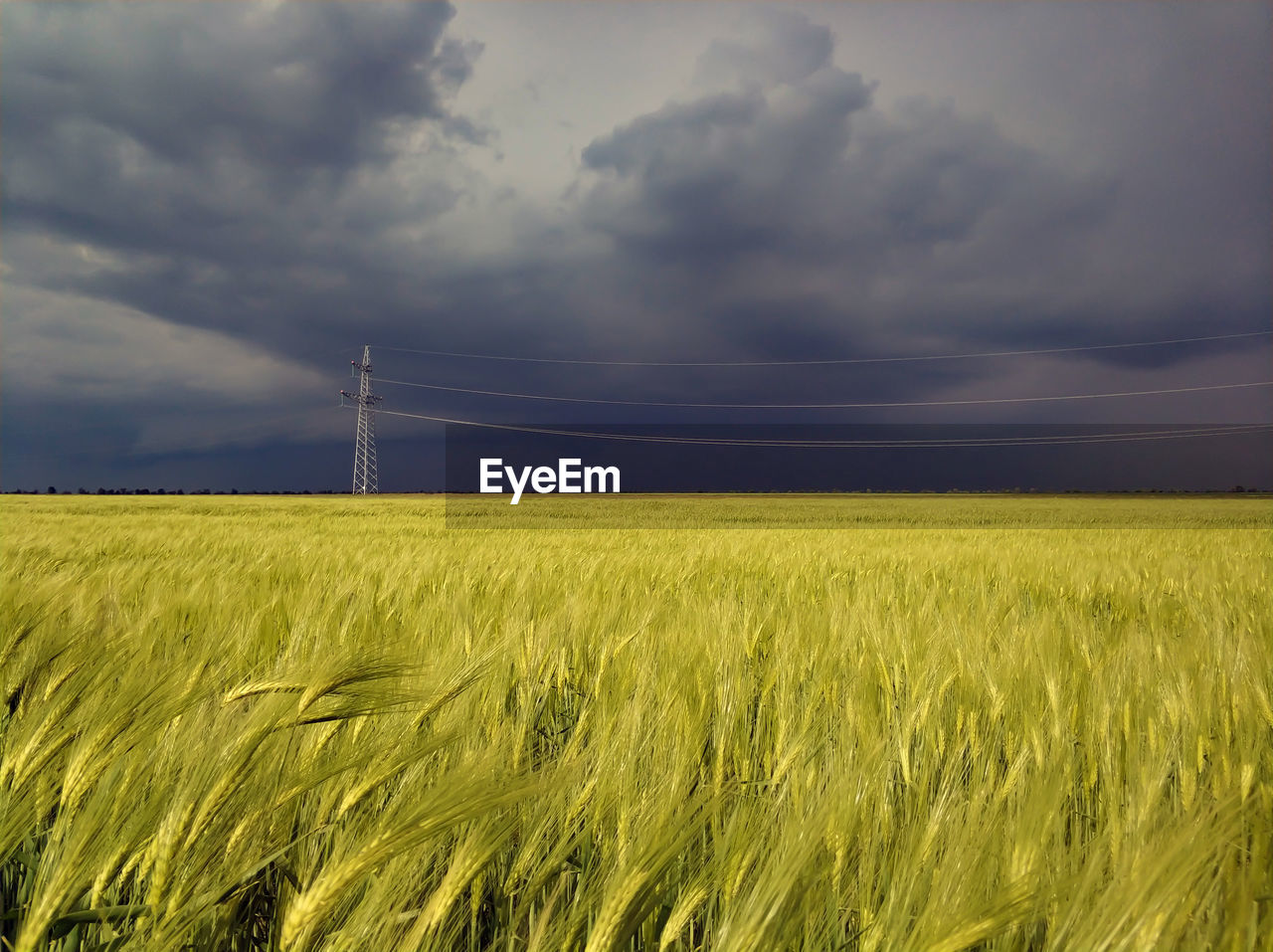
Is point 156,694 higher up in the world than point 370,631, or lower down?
higher up

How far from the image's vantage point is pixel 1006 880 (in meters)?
0.87

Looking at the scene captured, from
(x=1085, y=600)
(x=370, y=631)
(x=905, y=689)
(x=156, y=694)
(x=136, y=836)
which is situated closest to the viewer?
(x=136, y=836)

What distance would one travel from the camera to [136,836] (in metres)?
0.84

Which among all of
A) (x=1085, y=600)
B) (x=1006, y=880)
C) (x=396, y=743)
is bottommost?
(x=1085, y=600)

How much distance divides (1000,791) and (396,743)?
Result: 1.04 m

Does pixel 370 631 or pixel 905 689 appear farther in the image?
pixel 370 631

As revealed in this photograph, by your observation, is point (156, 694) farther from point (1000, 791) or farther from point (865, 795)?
point (1000, 791)

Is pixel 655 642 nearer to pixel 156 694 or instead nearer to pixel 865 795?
pixel 865 795

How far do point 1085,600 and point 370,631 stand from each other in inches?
162

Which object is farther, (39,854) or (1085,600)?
(1085,600)

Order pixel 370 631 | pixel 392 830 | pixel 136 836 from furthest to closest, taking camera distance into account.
→ pixel 370 631 < pixel 136 836 < pixel 392 830

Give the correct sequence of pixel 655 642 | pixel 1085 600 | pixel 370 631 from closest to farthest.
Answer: pixel 655 642
pixel 370 631
pixel 1085 600

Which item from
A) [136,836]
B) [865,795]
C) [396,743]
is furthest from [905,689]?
[136,836]

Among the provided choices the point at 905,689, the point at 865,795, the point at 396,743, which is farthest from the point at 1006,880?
the point at 905,689
